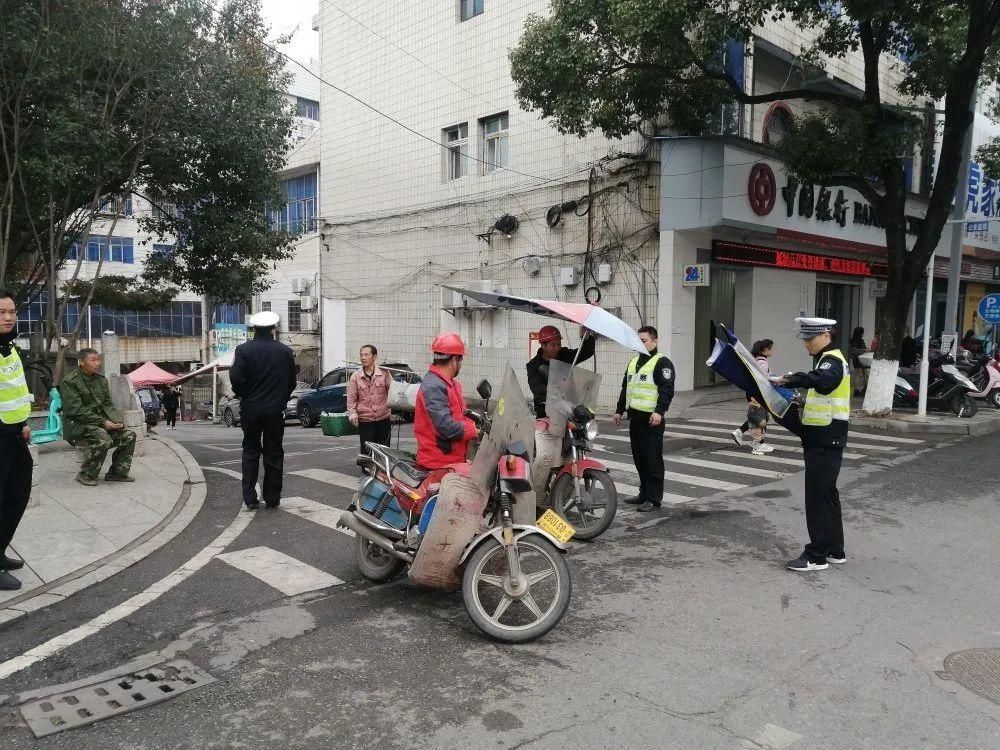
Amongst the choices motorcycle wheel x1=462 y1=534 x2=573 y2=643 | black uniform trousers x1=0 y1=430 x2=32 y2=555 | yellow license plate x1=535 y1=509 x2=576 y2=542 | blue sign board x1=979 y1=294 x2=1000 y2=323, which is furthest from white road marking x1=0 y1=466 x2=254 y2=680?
blue sign board x1=979 y1=294 x2=1000 y2=323

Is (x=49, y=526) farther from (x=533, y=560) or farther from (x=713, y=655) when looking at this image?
(x=713, y=655)

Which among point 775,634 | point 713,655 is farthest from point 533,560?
point 775,634

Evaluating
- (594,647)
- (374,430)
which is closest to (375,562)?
(594,647)

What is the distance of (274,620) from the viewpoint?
189 inches

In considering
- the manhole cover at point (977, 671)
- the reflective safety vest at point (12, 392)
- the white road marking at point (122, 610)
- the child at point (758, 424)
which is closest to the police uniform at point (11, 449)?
the reflective safety vest at point (12, 392)

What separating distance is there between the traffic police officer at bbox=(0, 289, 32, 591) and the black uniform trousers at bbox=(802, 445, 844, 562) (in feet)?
18.6

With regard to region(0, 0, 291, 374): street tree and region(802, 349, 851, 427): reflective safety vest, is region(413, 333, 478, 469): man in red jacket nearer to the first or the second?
region(802, 349, 851, 427): reflective safety vest

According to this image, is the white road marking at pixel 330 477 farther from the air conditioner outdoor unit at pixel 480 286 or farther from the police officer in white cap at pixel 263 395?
the air conditioner outdoor unit at pixel 480 286

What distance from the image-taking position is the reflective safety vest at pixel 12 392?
518 cm

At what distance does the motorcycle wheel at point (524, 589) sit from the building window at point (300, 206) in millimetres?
24399

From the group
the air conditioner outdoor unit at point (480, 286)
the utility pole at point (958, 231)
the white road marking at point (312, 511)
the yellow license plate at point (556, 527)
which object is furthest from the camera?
the air conditioner outdoor unit at point (480, 286)

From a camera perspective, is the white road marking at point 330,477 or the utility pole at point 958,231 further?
the utility pole at point 958,231

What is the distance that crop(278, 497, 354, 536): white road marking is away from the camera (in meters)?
7.36

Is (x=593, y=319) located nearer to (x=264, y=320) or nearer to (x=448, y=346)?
(x=448, y=346)
